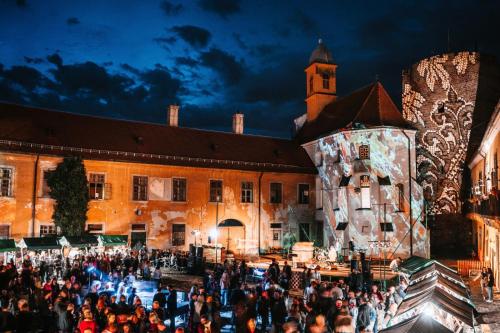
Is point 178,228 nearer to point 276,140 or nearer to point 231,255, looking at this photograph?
point 231,255

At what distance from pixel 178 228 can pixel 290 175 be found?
9.94 meters

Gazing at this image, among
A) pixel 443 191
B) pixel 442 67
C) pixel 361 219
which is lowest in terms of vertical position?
pixel 361 219

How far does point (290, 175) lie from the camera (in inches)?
1409

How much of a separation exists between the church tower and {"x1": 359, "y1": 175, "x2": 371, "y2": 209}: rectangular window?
1059 cm

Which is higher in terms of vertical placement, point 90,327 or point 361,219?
point 361,219

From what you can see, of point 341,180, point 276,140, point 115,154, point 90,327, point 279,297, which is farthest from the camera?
point 276,140

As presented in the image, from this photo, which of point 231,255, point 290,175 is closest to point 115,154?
point 231,255

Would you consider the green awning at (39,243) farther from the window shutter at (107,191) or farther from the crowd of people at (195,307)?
the window shutter at (107,191)

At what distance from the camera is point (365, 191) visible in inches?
1224

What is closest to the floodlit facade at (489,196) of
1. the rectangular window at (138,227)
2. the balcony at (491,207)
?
the balcony at (491,207)

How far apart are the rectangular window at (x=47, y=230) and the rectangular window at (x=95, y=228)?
1957 millimetres

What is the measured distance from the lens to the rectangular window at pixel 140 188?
98.2 ft

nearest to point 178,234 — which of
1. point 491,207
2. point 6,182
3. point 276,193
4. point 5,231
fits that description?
point 276,193

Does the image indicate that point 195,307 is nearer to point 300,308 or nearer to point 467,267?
point 300,308
